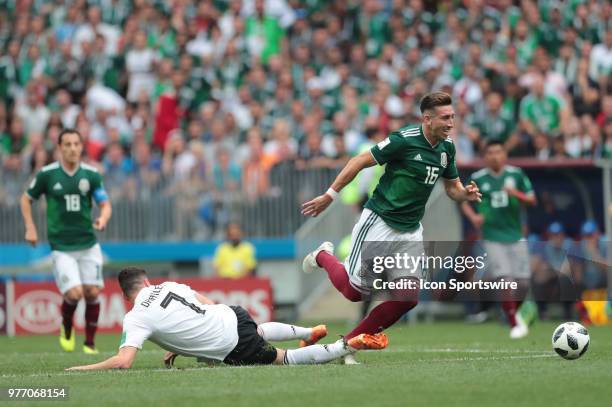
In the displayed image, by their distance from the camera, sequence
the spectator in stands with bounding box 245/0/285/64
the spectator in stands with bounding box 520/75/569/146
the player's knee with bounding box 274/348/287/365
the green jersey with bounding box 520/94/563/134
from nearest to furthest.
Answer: the player's knee with bounding box 274/348/287/365 → the spectator in stands with bounding box 520/75/569/146 → the green jersey with bounding box 520/94/563/134 → the spectator in stands with bounding box 245/0/285/64

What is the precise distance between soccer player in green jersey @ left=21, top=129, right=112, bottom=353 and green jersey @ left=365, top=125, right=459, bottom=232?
4.61 m

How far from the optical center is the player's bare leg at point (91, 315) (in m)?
15.1

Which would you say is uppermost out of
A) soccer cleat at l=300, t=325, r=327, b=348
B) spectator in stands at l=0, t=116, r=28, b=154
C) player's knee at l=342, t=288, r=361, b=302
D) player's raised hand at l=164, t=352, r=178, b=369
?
spectator in stands at l=0, t=116, r=28, b=154

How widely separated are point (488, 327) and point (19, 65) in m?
12.3

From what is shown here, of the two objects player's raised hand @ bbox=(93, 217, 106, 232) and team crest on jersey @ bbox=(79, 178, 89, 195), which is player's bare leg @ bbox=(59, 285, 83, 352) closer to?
player's raised hand @ bbox=(93, 217, 106, 232)

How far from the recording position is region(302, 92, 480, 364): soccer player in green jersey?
36.6ft

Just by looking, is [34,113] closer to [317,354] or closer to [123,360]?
[317,354]

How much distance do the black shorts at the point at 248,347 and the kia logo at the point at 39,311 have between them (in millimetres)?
9424

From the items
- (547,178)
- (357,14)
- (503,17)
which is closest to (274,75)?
(357,14)

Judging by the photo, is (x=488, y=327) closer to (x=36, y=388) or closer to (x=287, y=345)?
(x=287, y=345)

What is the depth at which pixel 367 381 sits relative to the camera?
32.1ft

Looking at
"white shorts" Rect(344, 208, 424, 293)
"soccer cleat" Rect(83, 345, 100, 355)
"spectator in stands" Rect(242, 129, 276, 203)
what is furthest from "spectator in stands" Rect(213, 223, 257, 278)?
"white shorts" Rect(344, 208, 424, 293)

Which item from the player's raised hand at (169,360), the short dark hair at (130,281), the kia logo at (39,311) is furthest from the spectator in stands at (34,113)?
the short dark hair at (130,281)

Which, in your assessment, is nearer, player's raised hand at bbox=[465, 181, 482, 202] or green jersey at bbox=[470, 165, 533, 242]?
player's raised hand at bbox=[465, 181, 482, 202]
